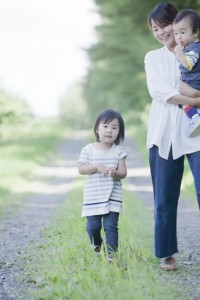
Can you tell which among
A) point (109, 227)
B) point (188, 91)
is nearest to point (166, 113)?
point (188, 91)

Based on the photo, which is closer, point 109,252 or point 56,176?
point 109,252

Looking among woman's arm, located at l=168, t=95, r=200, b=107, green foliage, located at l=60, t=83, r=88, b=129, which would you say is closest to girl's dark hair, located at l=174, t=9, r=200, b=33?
woman's arm, located at l=168, t=95, r=200, b=107

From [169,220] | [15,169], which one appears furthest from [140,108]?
[169,220]

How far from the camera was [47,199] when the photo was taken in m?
13.2

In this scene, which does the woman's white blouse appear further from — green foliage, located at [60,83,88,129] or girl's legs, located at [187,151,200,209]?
green foliage, located at [60,83,88,129]

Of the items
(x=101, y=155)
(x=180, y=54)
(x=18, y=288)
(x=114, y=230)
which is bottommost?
(x=18, y=288)

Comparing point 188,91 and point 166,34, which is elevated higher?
point 166,34

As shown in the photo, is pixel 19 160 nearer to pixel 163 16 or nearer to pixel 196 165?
pixel 163 16

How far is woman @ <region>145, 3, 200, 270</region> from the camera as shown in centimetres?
484

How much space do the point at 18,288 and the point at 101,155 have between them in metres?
1.25

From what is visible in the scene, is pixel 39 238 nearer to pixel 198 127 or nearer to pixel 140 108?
pixel 198 127

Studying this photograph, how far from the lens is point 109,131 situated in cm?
521

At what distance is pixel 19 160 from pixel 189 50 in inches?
764

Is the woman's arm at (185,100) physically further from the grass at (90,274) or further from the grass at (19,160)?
the grass at (19,160)
